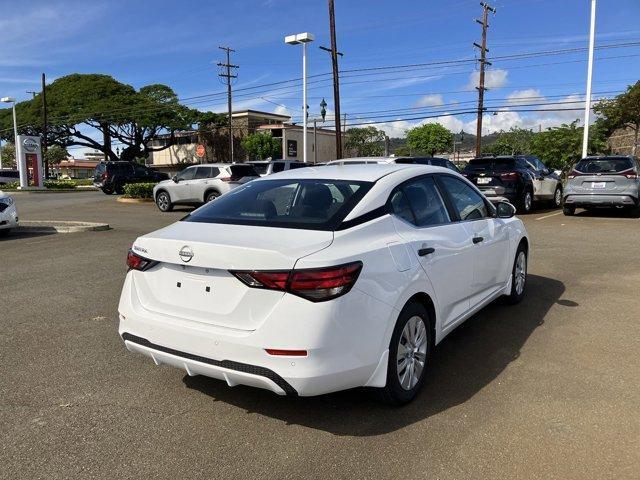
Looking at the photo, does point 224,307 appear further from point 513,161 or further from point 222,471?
point 513,161

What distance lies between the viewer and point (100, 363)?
4398 mm

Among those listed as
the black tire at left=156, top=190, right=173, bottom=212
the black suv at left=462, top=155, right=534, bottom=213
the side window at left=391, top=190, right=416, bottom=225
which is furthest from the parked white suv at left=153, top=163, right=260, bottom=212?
the side window at left=391, top=190, right=416, bottom=225

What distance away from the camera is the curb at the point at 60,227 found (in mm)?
12555

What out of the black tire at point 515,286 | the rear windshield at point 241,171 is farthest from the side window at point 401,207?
the rear windshield at point 241,171

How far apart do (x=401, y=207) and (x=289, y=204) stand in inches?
31.6

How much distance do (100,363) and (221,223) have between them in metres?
1.73

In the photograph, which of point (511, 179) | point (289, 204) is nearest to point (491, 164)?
point (511, 179)

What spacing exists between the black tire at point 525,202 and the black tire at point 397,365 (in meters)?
13.2

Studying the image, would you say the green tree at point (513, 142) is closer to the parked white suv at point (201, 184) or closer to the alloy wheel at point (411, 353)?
the parked white suv at point (201, 184)

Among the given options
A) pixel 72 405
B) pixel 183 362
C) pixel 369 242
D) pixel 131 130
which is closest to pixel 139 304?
pixel 183 362

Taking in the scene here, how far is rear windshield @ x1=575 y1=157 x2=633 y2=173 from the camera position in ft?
46.3

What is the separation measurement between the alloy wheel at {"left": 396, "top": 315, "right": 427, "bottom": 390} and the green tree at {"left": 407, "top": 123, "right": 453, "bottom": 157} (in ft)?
345

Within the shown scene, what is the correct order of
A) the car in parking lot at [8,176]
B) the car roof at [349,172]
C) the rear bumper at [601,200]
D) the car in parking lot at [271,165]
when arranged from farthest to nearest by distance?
1. the car in parking lot at [8,176]
2. the car in parking lot at [271,165]
3. the rear bumper at [601,200]
4. the car roof at [349,172]

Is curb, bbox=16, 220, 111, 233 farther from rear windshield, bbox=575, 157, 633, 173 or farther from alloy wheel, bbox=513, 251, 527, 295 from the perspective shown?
rear windshield, bbox=575, 157, 633, 173
